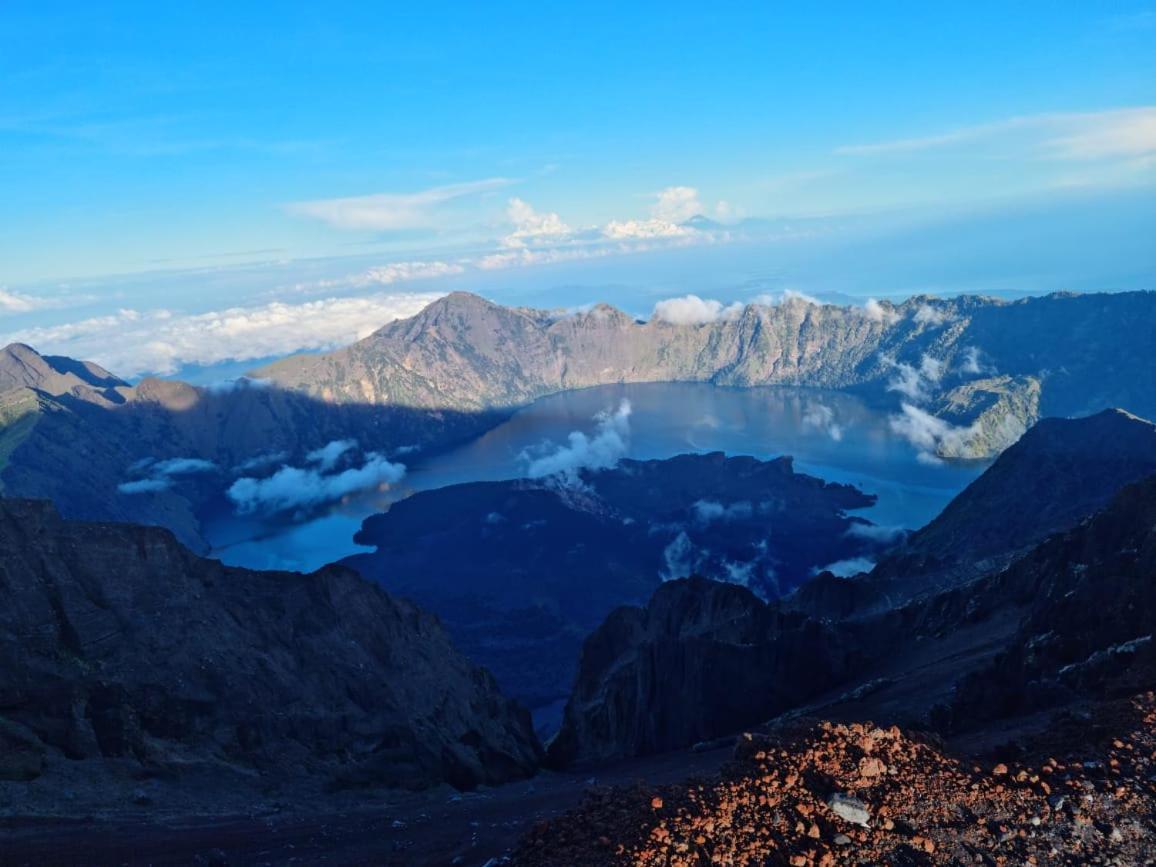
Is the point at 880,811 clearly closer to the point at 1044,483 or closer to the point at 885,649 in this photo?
the point at 885,649

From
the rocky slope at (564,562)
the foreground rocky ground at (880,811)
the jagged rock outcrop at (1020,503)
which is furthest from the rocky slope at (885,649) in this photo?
the rocky slope at (564,562)

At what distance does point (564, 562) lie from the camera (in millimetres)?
166375

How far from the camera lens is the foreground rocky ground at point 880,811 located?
53.9 ft

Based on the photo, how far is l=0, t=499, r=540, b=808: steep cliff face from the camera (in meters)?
35.8

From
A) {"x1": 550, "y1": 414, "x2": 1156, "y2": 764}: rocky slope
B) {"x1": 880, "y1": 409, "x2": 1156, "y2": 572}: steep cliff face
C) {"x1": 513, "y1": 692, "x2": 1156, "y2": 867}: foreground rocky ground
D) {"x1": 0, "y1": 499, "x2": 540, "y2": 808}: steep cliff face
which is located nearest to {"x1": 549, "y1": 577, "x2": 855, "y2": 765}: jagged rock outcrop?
{"x1": 550, "y1": 414, "x2": 1156, "y2": 764}: rocky slope

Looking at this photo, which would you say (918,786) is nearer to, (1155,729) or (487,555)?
(1155,729)

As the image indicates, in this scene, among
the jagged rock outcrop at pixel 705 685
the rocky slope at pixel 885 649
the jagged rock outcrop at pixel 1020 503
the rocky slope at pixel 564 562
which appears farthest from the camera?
the rocky slope at pixel 564 562

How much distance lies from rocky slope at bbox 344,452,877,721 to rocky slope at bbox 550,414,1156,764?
155 feet

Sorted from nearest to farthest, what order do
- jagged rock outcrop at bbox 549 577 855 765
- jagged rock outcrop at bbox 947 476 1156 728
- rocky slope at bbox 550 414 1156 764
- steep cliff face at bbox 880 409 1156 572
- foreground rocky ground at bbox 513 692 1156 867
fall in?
foreground rocky ground at bbox 513 692 1156 867 → jagged rock outcrop at bbox 947 476 1156 728 → rocky slope at bbox 550 414 1156 764 → jagged rock outcrop at bbox 549 577 855 765 → steep cliff face at bbox 880 409 1156 572

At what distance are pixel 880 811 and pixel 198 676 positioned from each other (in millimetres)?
35325

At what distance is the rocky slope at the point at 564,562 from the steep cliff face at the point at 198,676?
6280 centimetres

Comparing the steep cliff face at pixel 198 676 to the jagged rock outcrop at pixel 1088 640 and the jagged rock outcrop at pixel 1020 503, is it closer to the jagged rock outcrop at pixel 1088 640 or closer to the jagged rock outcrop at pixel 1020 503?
the jagged rock outcrop at pixel 1088 640

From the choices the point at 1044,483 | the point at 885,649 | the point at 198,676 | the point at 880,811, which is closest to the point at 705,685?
the point at 885,649

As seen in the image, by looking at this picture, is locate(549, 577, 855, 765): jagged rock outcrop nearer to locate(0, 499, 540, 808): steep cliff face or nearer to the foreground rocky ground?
locate(0, 499, 540, 808): steep cliff face
